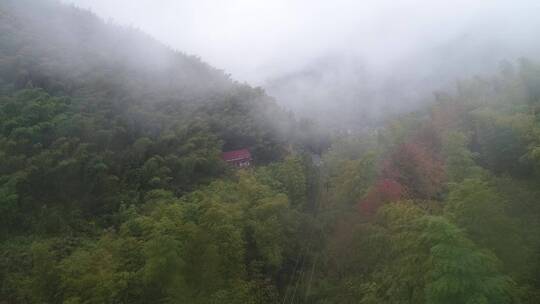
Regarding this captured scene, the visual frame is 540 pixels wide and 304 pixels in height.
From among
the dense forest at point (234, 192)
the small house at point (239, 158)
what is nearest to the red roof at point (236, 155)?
the small house at point (239, 158)

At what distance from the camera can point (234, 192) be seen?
14.8 meters

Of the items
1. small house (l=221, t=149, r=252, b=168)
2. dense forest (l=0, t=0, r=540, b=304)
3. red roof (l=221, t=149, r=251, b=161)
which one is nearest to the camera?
dense forest (l=0, t=0, r=540, b=304)

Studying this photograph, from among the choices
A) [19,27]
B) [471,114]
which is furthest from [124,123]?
[471,114]

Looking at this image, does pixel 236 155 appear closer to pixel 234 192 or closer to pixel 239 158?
pixel 239 158

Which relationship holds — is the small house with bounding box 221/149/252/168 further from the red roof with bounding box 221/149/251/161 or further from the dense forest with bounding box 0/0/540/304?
the dense forest with bounding box 0/0/540/304

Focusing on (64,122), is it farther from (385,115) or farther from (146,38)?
(385,115)

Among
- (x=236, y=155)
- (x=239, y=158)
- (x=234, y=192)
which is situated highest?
(x=236, y=155)

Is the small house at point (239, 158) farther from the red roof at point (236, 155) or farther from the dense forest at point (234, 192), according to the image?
the dense forest at point (234, 192)

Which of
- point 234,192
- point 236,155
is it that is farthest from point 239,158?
point 234,192

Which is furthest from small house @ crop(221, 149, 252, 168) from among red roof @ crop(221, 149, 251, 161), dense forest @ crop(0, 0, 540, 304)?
dense forest @ crop(0, 0, 540, 304)

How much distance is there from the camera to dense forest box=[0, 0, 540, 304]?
857 cm

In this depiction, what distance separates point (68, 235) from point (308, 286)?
22.7ft

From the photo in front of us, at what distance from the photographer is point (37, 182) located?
50.1ft

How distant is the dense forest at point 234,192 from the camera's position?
28.1 ft
